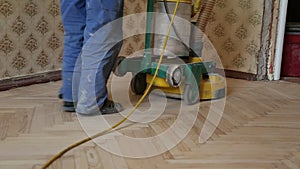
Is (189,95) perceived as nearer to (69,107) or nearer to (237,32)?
(69,107)

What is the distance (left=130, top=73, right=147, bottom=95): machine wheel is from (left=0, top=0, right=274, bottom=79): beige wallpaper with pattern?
52 centimetres

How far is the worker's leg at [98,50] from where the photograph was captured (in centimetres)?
127

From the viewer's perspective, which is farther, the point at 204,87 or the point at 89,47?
the point at 204,87

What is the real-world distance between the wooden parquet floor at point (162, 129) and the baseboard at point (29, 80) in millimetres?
49

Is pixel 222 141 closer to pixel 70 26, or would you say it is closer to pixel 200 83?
pixel 200 83

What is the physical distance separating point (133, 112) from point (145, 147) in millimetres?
358

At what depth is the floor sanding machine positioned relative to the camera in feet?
5.24

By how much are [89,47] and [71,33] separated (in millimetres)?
139

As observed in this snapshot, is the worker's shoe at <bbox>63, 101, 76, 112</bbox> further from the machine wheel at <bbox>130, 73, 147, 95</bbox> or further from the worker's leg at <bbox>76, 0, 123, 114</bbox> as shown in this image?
the machine wheel at <bbox>130, 73, 147, 95</bbox>

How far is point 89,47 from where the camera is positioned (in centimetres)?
131

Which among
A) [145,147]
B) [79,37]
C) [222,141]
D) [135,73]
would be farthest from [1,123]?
[222,141]

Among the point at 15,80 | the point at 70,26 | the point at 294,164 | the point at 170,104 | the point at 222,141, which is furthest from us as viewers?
the point at 15,80

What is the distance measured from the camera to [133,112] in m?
1.45

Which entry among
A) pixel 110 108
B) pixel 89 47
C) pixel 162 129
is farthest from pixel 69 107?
pixel 162 129
